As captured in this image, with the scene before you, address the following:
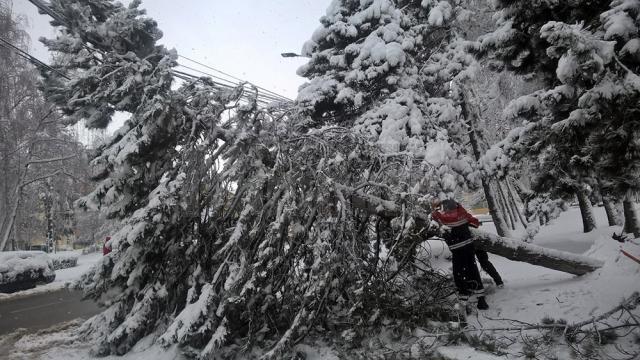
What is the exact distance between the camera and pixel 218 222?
504cm

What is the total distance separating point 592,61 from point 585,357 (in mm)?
2535

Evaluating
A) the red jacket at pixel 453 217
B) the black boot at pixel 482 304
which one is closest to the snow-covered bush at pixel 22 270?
the red jacket at pixel 453 217

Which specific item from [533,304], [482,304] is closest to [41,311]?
[482,304]

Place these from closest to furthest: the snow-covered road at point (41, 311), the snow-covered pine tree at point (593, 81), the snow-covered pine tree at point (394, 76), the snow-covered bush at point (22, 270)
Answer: the snow-covered pine tree at point (593, 81) → the snow-covered road at point (41, 311) → the snow-covered pine tree at point (394, 76) → the snow-covered bush at point (22, 270)

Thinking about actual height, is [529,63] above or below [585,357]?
above

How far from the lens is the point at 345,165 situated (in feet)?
18.6

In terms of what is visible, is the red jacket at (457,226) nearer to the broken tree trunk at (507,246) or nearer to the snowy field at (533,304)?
the broken tree trunk at (507,246)

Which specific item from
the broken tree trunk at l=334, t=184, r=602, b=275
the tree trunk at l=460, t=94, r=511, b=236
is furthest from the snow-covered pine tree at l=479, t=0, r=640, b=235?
the tree trunk at l=460, t=94, r=511, b=236

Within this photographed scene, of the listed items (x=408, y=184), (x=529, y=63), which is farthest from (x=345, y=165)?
(x=529, y=63)

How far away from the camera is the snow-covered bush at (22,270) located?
1134 cm

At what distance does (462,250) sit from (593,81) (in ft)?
7.62

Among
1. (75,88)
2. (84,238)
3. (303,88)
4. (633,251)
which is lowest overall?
(84,238)

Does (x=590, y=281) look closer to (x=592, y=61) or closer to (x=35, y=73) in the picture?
(x=592, y=61)

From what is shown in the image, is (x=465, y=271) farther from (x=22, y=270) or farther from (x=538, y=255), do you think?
(x=22, y=270)
